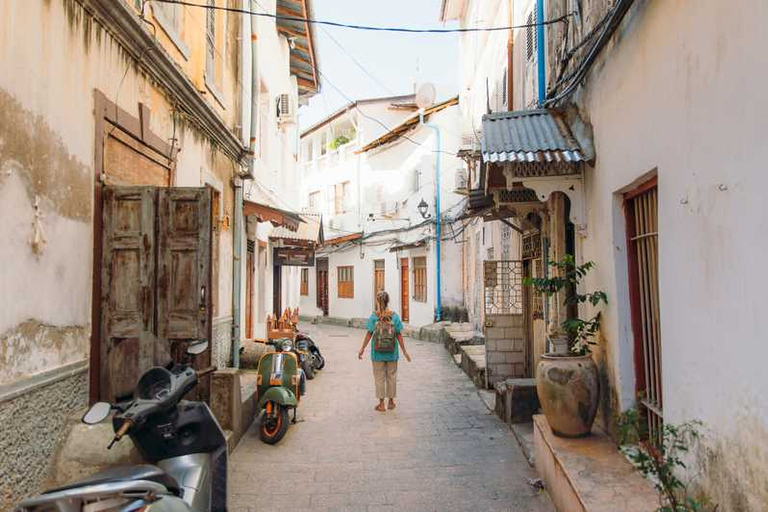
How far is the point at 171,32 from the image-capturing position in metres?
6.34

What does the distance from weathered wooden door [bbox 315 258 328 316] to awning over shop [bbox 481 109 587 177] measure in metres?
22.1

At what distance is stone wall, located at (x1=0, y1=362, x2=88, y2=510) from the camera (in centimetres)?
336

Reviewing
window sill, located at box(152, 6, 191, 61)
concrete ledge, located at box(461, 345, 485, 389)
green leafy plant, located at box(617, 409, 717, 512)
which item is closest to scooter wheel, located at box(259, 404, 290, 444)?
green leafy plant, located at box(617, 409, 717, 512)

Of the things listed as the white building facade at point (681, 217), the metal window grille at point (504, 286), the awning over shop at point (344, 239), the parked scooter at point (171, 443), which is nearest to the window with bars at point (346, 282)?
the awning over shop at point (344, 239)

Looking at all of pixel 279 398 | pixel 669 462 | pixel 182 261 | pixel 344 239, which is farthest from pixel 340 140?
pixel 669 462

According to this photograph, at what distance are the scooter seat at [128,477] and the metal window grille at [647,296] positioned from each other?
11.1 feet

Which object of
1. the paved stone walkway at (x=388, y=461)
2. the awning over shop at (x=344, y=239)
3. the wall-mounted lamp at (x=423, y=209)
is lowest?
the paved stone walkway at (x=388, y=461)

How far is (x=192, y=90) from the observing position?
6812mm

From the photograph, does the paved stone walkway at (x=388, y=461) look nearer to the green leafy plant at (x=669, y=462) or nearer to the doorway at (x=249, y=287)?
the green leafy plant at (x=669, y=462)

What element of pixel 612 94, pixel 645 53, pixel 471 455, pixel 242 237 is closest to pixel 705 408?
pixel 645 53

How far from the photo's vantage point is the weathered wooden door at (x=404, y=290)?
2212 centimetres

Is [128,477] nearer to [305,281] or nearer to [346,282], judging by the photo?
[346,282]

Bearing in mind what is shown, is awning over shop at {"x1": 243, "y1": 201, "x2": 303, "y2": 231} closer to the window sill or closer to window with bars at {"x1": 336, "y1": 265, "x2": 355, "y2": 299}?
the window sill

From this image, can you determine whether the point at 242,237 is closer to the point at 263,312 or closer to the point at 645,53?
the point at 263,312
